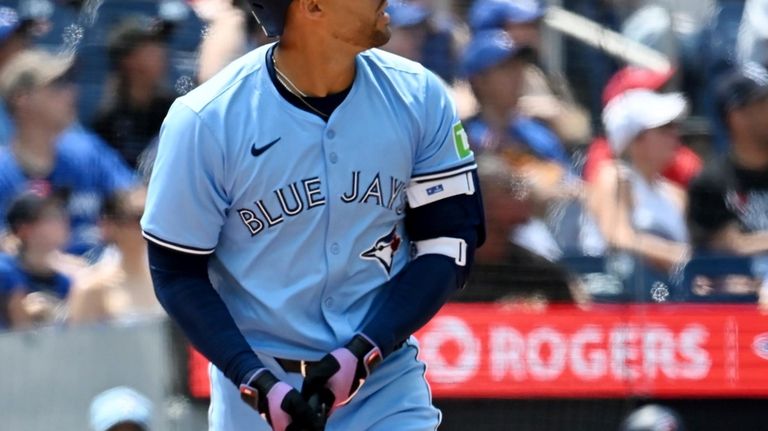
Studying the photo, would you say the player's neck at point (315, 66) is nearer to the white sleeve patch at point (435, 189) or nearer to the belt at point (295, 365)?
the white sleeve patch at point (435, 189)

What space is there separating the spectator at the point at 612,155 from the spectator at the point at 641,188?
0.08 ft

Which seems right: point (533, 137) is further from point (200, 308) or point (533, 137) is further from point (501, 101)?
point (200, 308)

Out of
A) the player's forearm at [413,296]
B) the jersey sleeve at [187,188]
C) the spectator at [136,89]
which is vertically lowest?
Result: the spectator at [136,89]

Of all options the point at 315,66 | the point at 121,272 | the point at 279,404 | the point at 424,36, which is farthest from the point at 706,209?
the point at 279,404

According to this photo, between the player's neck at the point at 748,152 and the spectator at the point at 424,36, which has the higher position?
the spectator at the point at 424,36

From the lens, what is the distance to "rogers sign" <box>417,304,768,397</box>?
584cm

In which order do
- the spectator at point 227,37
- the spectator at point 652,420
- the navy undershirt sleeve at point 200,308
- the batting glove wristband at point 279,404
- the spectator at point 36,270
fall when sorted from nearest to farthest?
the batting glove wristband at point 279,404
the navy undershirt sleeve at point 200,308
the spectator at point 652,420
the spectator at point 36,270
the spectator at point 227,37

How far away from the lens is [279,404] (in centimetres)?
302

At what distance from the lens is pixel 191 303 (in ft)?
10.5

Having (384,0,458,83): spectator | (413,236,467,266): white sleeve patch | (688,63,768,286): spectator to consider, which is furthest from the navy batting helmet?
(688,63,768,286): spectator

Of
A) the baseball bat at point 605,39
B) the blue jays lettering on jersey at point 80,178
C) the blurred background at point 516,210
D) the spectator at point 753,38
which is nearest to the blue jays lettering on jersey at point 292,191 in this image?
the blurred background at point 516,210

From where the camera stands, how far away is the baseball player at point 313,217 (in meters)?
3.17

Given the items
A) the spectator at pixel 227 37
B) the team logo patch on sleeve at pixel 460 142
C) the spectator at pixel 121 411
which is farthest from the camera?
the spectator at pixel 227 37

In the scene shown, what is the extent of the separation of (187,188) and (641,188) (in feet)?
10.3
